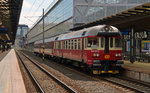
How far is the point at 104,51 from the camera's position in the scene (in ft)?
44.2

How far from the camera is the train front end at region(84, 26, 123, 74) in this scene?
1337 centimetres

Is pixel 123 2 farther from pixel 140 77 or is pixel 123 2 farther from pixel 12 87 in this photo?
pixel 12 87

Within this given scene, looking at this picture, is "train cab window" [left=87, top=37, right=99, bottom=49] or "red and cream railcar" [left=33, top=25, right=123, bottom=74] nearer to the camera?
A: "red and cream railcar" [left=33, top=25, right=123, bottom=74]

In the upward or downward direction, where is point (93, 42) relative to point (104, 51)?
upward

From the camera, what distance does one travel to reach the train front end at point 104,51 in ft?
43.9

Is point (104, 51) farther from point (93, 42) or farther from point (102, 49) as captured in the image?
point (93, 42)

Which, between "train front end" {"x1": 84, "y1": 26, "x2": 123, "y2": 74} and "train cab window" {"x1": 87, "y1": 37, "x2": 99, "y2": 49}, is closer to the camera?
"train front end" {"x1": 84, "y1": 26, "x2": 123, "y2": 74}

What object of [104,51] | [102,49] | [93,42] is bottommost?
[104,51]

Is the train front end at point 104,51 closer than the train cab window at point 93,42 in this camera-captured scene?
Yes

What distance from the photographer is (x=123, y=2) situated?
41062mm

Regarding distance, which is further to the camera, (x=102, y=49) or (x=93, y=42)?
(x=93, y=42)

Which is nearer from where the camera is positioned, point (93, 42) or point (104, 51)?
point (104, 51)

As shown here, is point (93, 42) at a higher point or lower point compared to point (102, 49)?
higher

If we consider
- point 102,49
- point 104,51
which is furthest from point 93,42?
point 104,51
